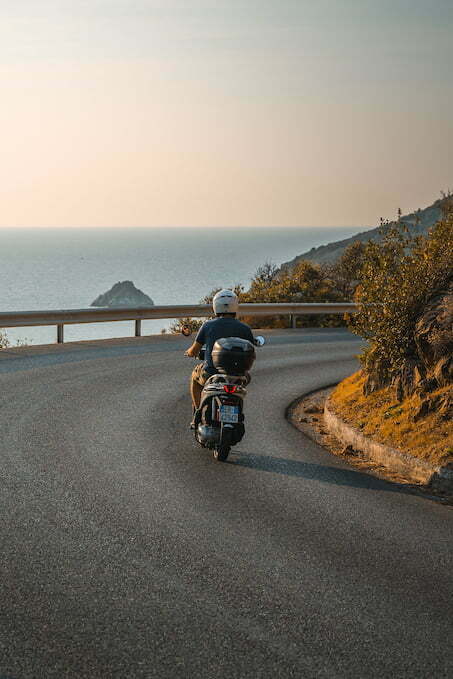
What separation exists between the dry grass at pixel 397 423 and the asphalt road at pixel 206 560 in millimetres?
667

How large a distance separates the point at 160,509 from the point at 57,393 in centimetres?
608

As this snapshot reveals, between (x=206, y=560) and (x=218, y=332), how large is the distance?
12.8 feet

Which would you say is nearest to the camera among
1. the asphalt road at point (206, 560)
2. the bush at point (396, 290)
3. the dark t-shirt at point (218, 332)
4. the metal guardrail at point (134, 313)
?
the asphalt road at point (206, 560)

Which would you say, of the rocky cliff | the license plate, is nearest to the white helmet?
the license plate

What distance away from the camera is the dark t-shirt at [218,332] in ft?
31.0

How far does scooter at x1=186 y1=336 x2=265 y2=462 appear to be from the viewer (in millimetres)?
8859

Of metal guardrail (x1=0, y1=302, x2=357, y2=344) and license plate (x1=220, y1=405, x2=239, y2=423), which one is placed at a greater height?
metal guardrail (x1=0, y1=302, x2=357, y2=344)

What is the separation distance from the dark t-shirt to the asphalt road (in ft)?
3.90

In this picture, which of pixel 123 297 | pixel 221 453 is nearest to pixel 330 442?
pixel 221 453

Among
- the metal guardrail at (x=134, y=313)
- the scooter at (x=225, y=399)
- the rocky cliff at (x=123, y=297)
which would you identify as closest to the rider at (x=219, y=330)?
the scooter at (x=225, y=399)

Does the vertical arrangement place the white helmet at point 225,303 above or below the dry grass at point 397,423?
above

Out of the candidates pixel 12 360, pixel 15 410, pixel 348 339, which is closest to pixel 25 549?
pixel 15 410

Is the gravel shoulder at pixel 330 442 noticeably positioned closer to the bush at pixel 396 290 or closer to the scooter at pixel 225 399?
the bush at pixel 396 290

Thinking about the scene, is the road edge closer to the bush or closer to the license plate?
the bush
